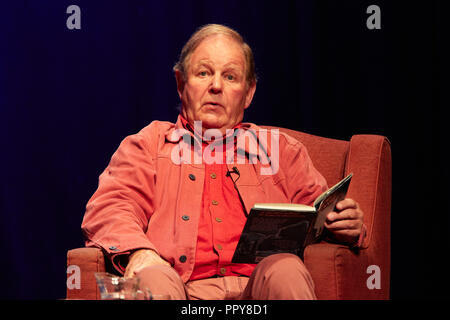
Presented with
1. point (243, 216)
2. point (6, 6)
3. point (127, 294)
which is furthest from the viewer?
point (6, 6)

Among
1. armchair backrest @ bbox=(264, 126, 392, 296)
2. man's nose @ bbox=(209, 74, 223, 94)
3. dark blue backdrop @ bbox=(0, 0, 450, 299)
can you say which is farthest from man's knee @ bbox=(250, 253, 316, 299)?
dark blue backdrop @ bbox=(0, 0, 450, 299)

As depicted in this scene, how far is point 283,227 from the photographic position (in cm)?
190

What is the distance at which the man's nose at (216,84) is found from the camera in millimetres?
2287

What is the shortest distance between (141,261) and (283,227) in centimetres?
44

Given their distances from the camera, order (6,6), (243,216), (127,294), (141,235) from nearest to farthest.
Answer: (127,294) < (141,235) < (243,216) < (6,6)

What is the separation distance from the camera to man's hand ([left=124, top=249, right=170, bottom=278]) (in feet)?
6.17

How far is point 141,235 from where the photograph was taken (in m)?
1.99

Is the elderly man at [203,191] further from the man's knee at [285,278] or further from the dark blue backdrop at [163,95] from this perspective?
the dark blue backdrop at [163,95]

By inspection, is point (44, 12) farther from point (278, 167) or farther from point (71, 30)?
point (278, 167)

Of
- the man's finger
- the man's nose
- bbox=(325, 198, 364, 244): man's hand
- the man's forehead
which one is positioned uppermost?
the man's forehead

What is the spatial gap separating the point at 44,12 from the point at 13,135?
62cm

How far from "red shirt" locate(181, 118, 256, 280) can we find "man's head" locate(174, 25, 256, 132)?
0.63ft

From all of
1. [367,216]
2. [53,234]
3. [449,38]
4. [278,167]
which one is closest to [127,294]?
[278,167]

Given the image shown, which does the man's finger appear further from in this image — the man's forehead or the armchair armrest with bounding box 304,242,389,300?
the man's forehead
